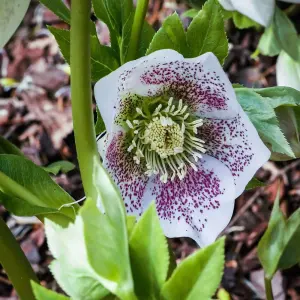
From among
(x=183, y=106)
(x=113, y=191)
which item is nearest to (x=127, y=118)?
(x=183, y=106)

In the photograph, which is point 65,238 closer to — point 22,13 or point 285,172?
point 22,13

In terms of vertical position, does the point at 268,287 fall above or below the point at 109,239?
below

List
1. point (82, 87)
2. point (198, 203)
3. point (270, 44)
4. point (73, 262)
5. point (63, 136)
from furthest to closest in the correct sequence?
point (63, 136)
point (270, 44)
point (198, 203)
point (82, 87)
point (73, 262)

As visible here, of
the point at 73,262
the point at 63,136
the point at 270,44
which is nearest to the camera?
the point at 73,262

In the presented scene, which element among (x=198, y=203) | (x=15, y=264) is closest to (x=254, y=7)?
(x=198, y=203)

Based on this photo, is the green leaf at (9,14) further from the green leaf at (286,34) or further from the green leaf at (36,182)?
the green leaf at (286,34)

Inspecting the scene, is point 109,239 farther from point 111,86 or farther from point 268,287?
point 268,287

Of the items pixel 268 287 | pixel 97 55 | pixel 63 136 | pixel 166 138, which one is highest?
pixel 97 55
